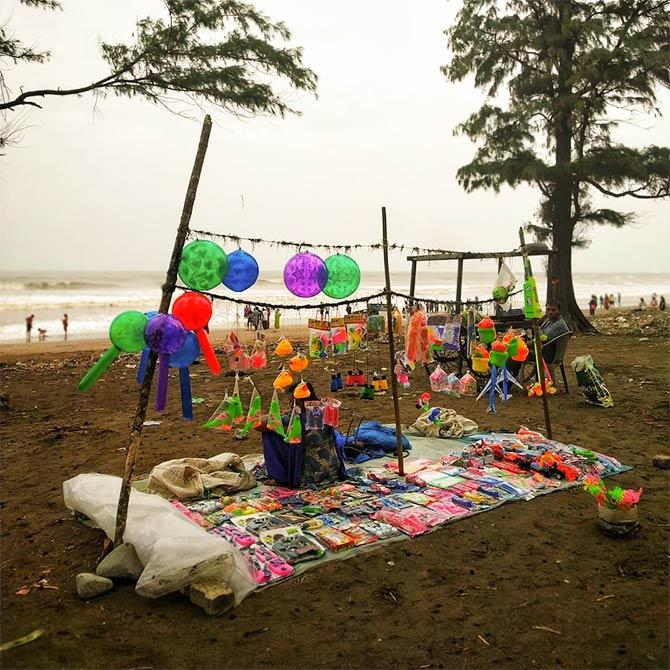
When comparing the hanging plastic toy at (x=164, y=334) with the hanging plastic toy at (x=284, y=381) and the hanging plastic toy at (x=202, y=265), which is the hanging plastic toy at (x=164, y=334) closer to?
the hanging plastic toy at (x=202, y=265)

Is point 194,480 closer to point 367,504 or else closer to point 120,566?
point 120,566

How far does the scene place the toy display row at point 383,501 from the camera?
136 inches

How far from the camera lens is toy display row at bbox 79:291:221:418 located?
124 inches

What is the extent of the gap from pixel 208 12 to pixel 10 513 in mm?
7286

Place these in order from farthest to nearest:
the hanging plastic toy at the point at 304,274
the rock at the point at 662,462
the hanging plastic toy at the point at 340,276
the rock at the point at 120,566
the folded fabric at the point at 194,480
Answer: the rock at the point at 662,462, the hanging plastic toy at the point at 340,276, the hanging plastic toy at the point at 304,274, the folded fabric at the point at 194,480, the rock at the point at 120,566

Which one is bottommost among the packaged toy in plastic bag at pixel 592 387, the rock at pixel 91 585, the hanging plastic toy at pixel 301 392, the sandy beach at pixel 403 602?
the sandy beach at pixel 403 602

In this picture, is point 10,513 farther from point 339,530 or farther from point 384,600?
point 384,600

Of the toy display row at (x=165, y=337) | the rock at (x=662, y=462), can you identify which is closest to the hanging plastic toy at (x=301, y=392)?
the toy display row at (x=165, y=337)

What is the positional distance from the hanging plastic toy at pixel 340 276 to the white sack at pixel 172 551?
2.29 meters

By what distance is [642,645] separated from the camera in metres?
2.49

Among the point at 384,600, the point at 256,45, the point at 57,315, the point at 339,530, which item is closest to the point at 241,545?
the point at 339,530

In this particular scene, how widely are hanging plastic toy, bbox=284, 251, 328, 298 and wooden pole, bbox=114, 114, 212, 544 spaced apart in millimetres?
1283

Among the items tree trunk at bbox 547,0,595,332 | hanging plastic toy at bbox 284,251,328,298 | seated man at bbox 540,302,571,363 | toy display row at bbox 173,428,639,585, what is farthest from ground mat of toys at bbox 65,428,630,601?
tree trunk at bbox 547,0,595,332

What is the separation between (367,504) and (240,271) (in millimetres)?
2105
